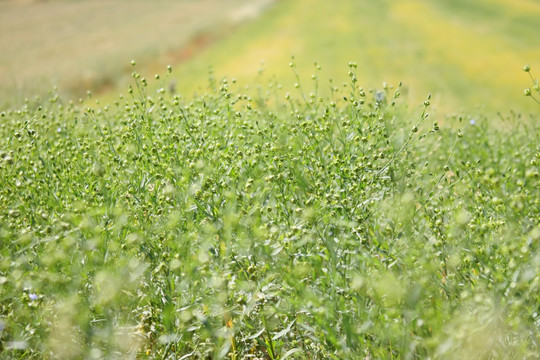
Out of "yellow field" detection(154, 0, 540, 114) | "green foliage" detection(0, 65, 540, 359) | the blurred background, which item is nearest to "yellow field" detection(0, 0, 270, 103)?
the blurred background

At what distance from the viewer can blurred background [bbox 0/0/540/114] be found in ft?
68.2

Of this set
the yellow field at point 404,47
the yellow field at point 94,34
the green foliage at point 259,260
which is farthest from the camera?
the yellow field at point 94,34

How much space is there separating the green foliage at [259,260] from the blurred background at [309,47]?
12.3 metres

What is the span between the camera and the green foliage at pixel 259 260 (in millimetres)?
2629

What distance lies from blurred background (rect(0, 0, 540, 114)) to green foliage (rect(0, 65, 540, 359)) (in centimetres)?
1226

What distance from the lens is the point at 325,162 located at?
3836mm

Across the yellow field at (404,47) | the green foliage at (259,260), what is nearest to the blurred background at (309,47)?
the yellow field at (404,47)

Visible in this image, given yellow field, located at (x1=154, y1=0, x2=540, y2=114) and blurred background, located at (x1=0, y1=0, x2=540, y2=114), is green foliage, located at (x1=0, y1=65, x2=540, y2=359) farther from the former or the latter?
yellow field, located at (x1=154, y1=0, x2=540, y2=114)

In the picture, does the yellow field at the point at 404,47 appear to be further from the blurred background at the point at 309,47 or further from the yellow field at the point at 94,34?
the yellow field at the point at 94,34

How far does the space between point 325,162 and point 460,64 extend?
69.5ft

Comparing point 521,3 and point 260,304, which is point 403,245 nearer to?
point 260,304

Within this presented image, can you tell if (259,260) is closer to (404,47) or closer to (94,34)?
(404,47)

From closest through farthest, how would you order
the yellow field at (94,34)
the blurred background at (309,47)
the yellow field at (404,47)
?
the yellow field at (404,47) < the blurred background at (309,47) < the yellow field at (94,34)

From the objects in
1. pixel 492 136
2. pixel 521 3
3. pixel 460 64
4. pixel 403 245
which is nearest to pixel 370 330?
pixel 403 245
